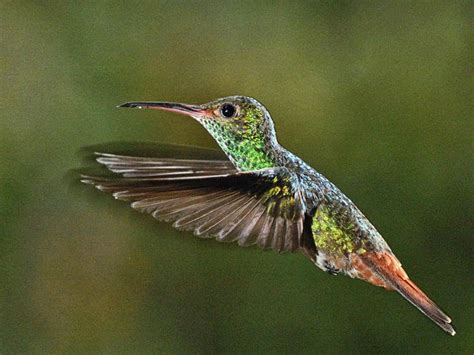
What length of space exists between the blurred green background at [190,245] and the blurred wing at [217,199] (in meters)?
1.02

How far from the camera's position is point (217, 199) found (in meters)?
0.47

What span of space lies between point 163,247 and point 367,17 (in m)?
0.76

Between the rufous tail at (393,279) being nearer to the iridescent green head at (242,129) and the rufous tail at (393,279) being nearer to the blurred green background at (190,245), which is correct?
the iridescent green head at (242,129)

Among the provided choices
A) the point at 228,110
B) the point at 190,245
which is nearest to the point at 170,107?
the point at 228,110

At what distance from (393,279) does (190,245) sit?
3.47ft

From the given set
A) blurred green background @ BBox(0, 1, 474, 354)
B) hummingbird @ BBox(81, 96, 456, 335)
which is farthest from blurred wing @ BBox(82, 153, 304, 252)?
blurred green background @ BBox(0, 1, 474, 354)

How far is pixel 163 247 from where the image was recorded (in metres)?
1.71

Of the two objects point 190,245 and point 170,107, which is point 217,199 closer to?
point 170,107

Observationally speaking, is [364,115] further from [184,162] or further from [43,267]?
[184,162]

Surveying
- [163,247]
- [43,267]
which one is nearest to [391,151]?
[163,247]

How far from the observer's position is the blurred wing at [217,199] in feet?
1.48

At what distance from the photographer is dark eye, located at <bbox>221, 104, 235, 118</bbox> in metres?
0.52

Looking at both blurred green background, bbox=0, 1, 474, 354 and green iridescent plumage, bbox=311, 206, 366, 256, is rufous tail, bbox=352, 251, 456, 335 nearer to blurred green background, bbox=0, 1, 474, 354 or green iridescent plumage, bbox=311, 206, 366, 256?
green iridescent plumage, bbox=311, 206, 366, 256

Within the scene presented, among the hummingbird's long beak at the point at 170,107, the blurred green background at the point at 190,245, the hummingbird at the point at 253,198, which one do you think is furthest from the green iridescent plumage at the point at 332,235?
the blurred green background at the point at 190,245
